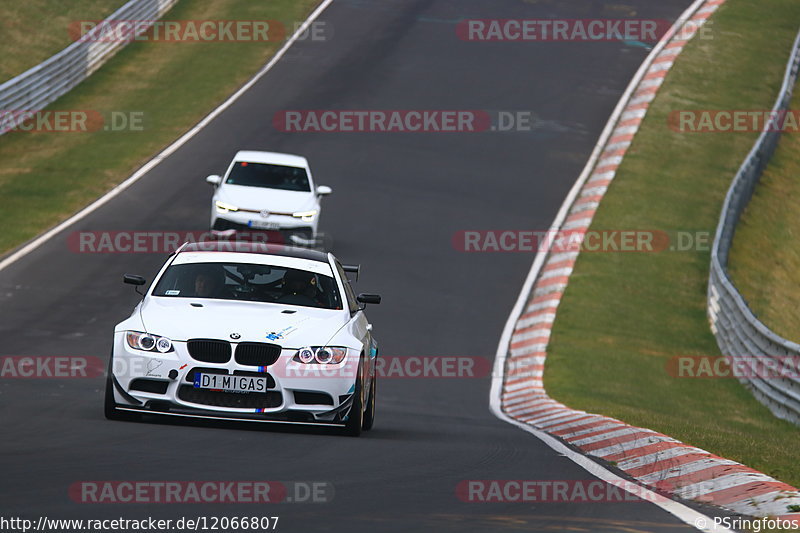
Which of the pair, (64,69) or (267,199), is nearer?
(267,199)

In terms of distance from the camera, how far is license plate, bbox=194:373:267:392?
34.2ft

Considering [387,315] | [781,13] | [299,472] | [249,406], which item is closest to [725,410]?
[387,315]

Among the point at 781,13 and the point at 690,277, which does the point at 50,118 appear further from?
the point at 781,13

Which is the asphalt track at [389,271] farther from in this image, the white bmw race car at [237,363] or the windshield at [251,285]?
the windshield at [251,285]

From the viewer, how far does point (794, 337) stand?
2311 centimetres

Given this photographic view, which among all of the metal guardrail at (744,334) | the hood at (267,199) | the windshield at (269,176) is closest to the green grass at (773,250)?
the metal guardrail at (744,334)

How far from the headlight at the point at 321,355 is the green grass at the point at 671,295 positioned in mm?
3421

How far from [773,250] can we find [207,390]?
63.4ft

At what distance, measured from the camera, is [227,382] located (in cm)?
1045

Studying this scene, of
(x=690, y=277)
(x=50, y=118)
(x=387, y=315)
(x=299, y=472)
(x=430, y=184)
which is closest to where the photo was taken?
(x=299, y=472)

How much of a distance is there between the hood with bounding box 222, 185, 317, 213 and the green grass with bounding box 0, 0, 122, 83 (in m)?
11.9

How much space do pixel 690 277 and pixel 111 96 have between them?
1575cm

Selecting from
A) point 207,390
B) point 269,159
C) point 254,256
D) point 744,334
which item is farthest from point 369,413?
point 269,159

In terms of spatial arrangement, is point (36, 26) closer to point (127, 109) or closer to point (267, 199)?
point (127, 109)
